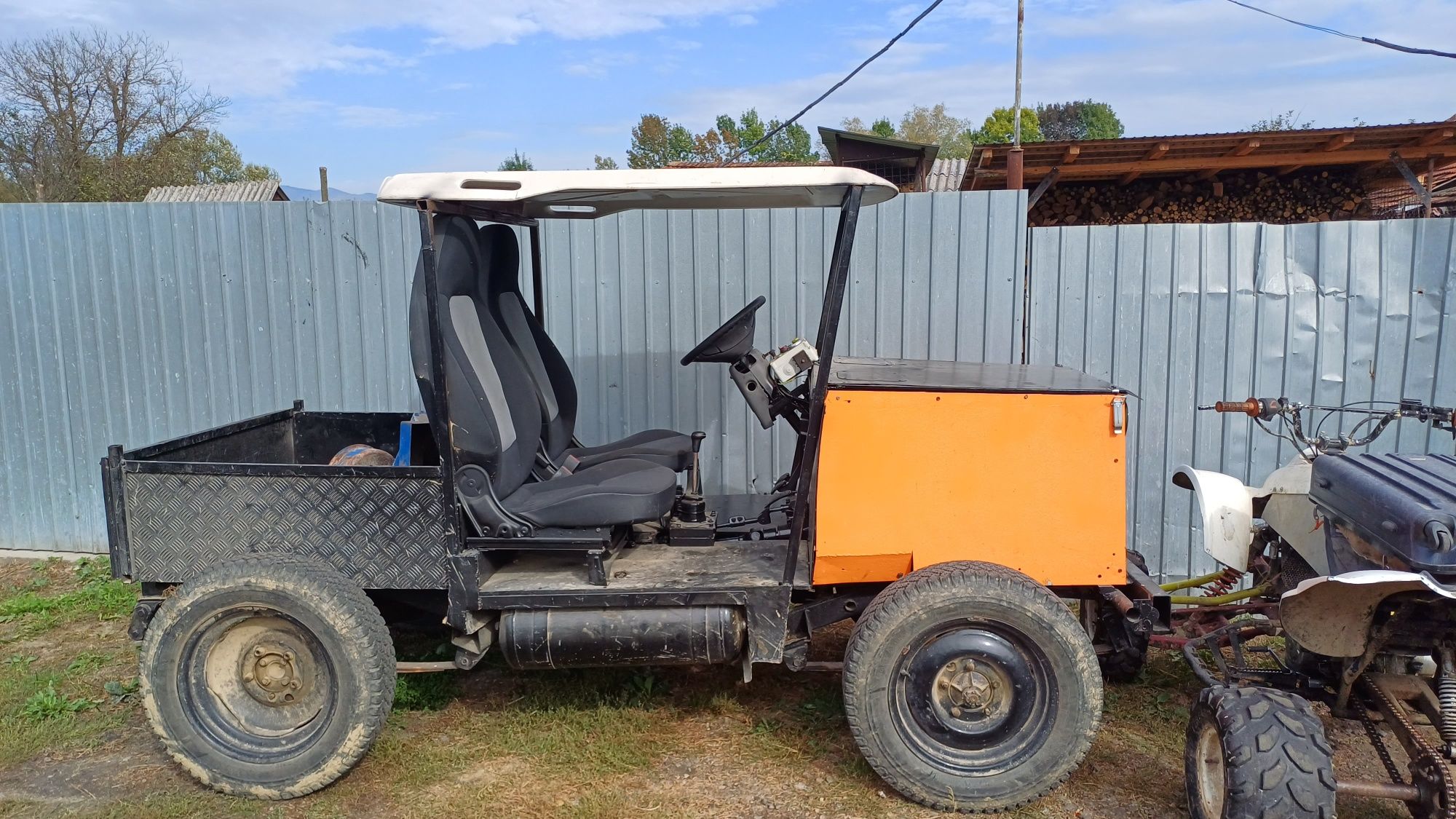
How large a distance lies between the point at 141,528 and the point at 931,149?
12595 millimetres

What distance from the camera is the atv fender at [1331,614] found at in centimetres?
276

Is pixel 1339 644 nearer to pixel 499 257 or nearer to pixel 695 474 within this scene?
pixel 695 474

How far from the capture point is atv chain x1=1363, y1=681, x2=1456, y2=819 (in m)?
2.49

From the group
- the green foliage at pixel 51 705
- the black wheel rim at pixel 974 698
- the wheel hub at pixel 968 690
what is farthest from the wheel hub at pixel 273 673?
the wheel hub at pixel 968 690

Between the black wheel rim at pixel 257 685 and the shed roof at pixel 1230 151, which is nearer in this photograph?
the black wheel rim at pixel 257 685

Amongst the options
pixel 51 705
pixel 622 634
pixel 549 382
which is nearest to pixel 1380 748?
pixel 622 634

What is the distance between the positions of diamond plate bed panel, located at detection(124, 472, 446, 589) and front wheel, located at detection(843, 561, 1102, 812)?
1.58 metres

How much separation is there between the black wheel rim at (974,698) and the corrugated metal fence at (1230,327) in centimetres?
250

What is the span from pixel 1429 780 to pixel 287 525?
364 centimetres

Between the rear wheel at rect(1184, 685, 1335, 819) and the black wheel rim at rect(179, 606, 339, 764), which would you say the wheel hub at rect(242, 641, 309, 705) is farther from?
the rear wheel at rect(1184, 685, 1335, 819)

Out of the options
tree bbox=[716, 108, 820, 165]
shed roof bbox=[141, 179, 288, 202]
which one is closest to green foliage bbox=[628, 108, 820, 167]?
tree bbox=[716, 108, 820, 165]

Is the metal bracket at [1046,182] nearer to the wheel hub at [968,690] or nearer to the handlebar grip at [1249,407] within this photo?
the handlebar grip at [1249,407]

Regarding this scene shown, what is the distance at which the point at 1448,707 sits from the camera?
8.79 ft

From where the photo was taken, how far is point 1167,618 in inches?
134
